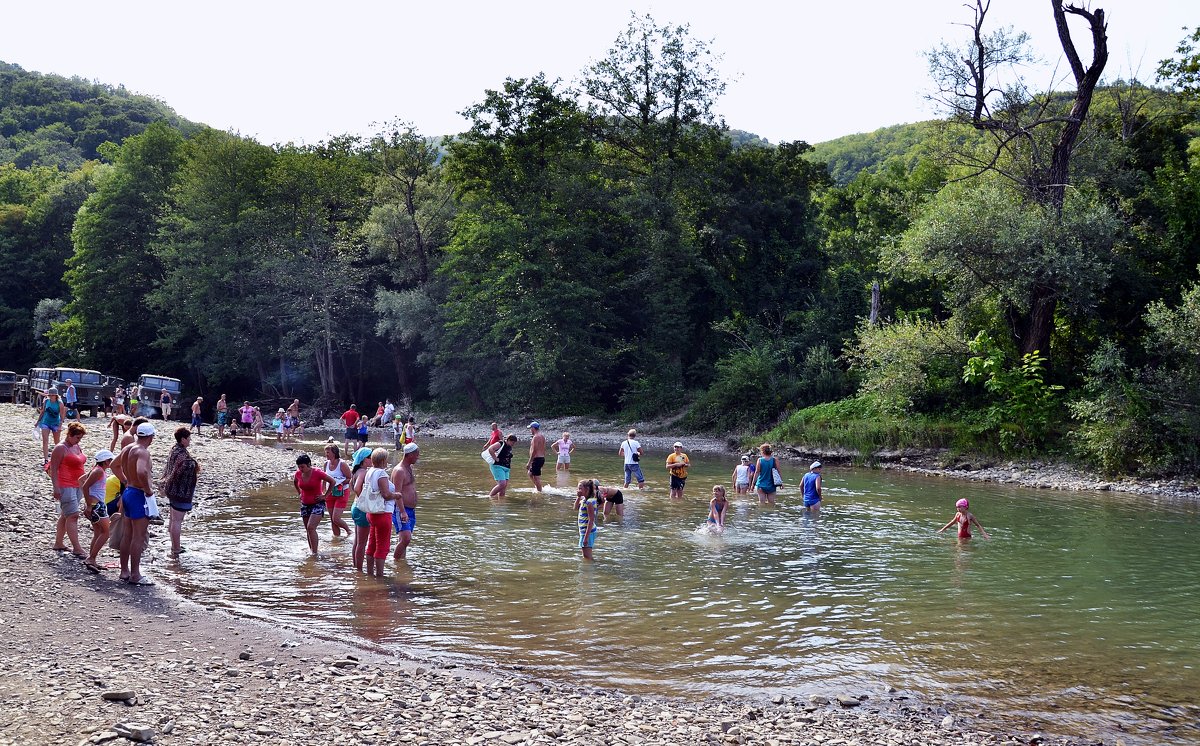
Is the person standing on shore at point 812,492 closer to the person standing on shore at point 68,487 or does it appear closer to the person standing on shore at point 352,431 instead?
the person standing on shore at point 68,487

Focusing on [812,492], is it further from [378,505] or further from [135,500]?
[135,500]

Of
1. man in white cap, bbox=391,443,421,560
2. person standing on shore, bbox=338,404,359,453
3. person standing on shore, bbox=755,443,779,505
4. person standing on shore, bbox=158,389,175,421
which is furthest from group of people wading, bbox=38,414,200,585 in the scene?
person standing on shore, bbox=158,389,175,421

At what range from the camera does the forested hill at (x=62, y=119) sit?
98938 mm

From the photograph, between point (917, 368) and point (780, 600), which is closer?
point (780, 600)

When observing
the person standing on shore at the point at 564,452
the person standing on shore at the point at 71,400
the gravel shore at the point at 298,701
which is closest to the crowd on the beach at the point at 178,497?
the gravel shore at the point at 298,701

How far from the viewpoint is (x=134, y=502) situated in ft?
34.6

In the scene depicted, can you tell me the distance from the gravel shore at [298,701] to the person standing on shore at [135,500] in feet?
2.90

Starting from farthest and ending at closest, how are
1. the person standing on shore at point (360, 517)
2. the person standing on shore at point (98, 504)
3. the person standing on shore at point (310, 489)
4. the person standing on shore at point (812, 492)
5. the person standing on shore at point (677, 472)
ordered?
the person standing on shore at point (677, 472) < the person standing on shore at point (812, 492) < the person standing on shore at point (310, 489) < the person standing on shore at point (360, 517) < the person standing on shore at point (98, 504)

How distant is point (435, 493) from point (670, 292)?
79.4ft

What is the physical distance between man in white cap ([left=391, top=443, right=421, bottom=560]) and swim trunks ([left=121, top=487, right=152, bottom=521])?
3.12m

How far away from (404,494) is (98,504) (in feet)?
13.0

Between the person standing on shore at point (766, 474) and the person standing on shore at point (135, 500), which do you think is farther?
the person standing on shore at point (766, 474)

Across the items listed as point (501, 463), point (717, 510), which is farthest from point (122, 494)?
point (501, 463)

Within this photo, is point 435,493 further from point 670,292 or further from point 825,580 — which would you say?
point 670,292
